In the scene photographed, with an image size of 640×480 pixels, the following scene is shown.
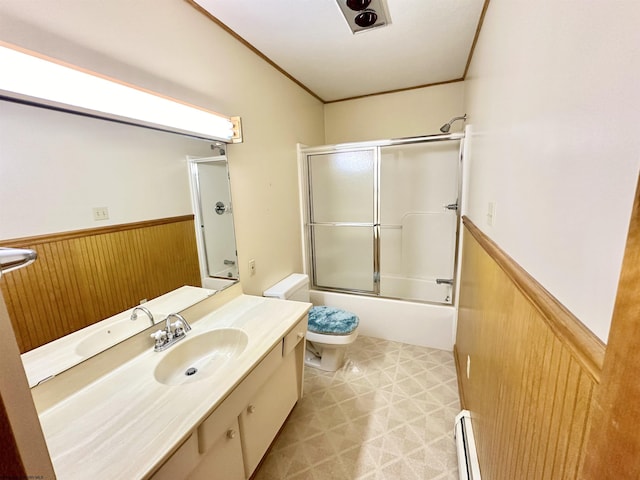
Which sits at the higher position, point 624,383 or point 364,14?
point 364,14

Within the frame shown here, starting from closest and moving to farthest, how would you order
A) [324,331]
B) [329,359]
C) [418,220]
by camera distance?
[324,331] → [329,359] → [418,220]

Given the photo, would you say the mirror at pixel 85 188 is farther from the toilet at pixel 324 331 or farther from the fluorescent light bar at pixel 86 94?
the toilet at pixel 324 331

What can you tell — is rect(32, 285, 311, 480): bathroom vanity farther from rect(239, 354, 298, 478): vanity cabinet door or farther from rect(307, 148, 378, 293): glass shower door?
rect(307, 148, 378, 293): glass shower door

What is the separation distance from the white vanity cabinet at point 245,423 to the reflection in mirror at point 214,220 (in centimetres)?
61

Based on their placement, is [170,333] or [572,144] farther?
[170,333]

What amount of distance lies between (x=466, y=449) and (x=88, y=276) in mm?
1882

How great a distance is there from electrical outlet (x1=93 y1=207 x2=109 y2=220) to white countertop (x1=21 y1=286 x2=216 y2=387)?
413 millimetres

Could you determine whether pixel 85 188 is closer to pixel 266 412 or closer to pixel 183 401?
pixel 183 401

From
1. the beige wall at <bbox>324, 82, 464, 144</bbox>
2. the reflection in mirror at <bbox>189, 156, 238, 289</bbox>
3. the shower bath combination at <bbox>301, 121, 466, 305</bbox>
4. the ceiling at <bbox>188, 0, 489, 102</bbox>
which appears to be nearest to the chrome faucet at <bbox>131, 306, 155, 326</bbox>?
the reflection in mirror at <bbox>189, 156, 238, 289</bbox>

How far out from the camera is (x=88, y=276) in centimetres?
105

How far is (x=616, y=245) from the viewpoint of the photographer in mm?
415

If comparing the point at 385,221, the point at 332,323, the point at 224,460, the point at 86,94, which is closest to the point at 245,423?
the point at 224,460

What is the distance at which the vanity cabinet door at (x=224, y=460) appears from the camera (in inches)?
38.6

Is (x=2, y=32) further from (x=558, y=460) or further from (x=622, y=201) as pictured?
(x=558, y=460)
